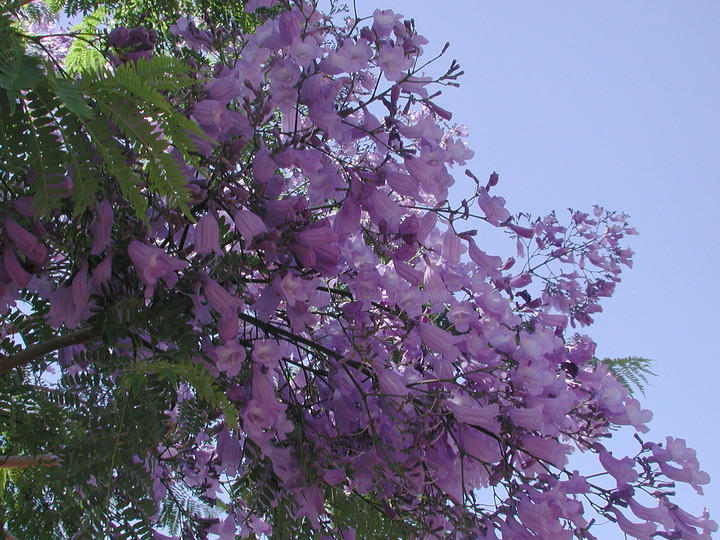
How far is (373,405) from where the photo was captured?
5.36ft

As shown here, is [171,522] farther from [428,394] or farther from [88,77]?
[88,77]

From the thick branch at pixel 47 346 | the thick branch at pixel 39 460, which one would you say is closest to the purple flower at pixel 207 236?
the thick branch at pixel 47 346

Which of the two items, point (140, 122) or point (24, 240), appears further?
point (24, 240)

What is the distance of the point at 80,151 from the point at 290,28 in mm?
627

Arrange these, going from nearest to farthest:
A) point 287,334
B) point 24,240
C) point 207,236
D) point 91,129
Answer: point 91,129 → point 24,240 → point 207,236 → point 287,334

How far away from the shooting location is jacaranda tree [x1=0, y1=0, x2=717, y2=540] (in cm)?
133

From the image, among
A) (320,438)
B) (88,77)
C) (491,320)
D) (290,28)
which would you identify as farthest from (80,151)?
(491,320)

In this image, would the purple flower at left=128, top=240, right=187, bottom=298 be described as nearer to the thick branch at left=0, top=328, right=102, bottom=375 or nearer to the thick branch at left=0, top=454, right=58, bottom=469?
the thick branch at left=0, top=328, right=102, bottom=375

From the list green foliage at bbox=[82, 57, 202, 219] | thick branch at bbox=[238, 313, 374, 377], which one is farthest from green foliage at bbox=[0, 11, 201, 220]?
thick branch at bbox=[238, 313, 374, 377]

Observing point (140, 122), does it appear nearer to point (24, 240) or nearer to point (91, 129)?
point (91, 129)

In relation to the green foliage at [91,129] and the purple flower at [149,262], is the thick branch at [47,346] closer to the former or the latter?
the purple flower at [149,262]

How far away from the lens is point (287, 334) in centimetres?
161

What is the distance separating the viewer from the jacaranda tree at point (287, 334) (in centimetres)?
133

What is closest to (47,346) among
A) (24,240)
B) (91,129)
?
(24,240)
